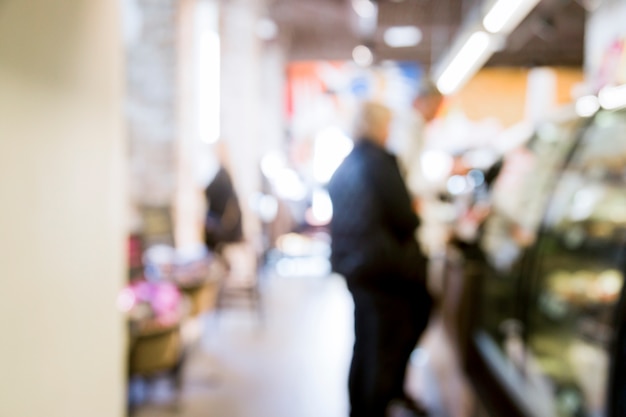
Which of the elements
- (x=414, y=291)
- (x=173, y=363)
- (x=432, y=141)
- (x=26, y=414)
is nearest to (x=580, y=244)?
(x=414, y=291)

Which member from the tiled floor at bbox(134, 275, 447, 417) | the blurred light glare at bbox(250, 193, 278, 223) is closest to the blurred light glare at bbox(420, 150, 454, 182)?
the blurred light glare at bbox(250, 193, 278, 223)

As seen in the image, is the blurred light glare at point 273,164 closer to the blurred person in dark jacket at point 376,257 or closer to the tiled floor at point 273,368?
the tiled floor at point 273,368

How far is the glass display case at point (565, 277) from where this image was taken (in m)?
2.46

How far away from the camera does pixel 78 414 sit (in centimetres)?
198

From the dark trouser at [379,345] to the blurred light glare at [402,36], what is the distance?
1049 cm

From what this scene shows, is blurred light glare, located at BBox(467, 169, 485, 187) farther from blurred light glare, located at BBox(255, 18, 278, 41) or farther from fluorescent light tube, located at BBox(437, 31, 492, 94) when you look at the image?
blurred light glare, located at BBox(255, 18, 278, 41)

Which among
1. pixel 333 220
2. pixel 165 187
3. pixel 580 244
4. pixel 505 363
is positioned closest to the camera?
pixel 580 244

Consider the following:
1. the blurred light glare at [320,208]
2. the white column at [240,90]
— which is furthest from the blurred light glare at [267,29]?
the blurred light glare at [320,208]

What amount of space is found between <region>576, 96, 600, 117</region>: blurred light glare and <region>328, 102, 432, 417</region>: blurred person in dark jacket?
3.41ft

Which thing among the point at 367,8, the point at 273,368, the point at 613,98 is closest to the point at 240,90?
the point at 367,8

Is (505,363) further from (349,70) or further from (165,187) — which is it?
(349,70)

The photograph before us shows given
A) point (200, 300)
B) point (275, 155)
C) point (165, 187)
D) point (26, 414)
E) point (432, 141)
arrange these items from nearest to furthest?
point (26, 414) < point (200, 300) < point (165, 187) < point (275, 155) < point (432, 141)

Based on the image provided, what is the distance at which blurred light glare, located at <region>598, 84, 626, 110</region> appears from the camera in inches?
87.2

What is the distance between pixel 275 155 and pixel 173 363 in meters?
9.22
